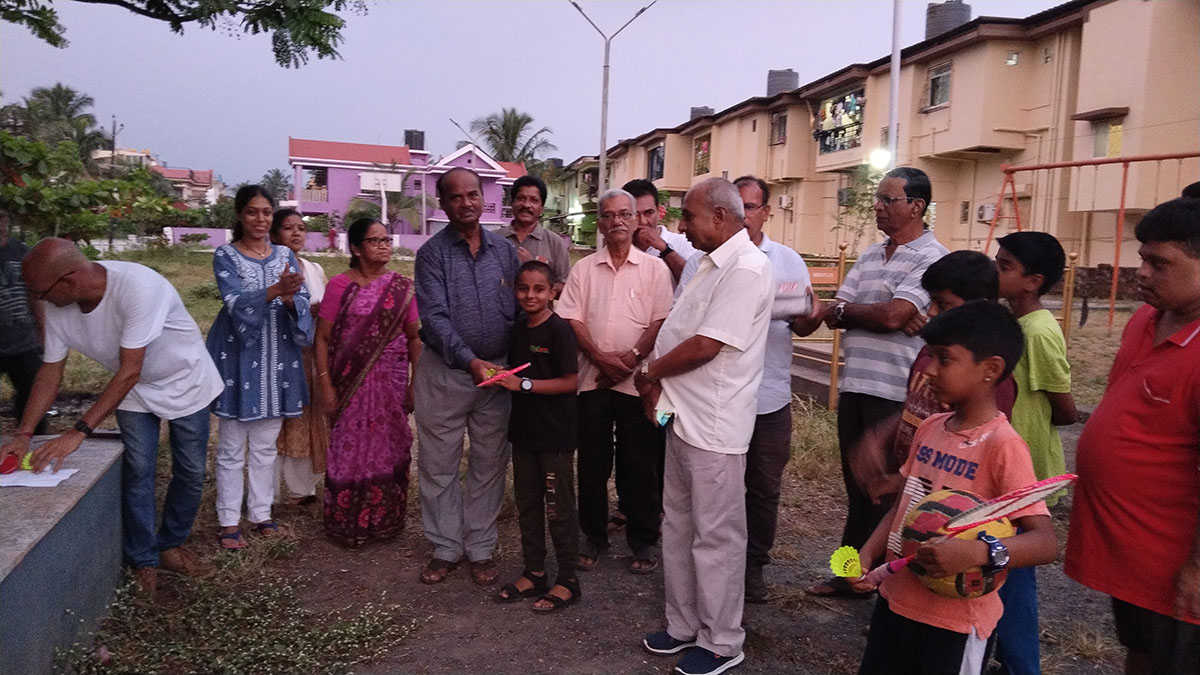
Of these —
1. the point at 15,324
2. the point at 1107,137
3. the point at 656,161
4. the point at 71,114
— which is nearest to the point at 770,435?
the point at 15,324

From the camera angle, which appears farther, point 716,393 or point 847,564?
point 716,393

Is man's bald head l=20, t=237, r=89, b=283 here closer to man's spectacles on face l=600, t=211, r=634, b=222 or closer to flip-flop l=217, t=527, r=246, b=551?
flip-flop l=217, t=527, r=246, b=551

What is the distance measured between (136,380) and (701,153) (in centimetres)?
3149

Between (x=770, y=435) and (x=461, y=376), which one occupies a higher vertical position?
(x=461, y=376)

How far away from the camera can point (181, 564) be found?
386 cm

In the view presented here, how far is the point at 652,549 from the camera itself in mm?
4336

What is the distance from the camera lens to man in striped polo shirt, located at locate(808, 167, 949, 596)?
3.43 meters

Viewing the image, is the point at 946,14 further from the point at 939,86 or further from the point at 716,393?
the point at 716,393

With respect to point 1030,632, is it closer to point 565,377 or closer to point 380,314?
point 565,377

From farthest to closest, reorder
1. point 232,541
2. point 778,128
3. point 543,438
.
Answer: point 778,128
point 232,541
point 543,438

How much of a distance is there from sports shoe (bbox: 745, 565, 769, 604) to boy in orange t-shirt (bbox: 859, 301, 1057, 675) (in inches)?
59.5

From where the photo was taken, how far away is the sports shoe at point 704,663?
3.11m

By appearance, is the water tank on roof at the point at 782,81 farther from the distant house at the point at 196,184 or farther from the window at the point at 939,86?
the distant house at the point at 196,184

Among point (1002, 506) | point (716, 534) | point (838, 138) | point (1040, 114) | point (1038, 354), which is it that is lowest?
point (716, 534)
